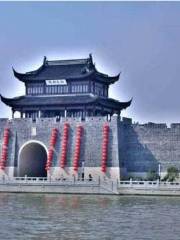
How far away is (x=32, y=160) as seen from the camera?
47.3 meters

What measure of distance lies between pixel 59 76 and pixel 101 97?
350 cm

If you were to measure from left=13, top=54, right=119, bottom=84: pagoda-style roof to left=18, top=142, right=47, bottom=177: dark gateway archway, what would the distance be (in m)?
5.29

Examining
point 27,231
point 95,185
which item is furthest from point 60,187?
point 27,231

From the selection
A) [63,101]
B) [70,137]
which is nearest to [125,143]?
[70,137]

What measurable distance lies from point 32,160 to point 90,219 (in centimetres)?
2464

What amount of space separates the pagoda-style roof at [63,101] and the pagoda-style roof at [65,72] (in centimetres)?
148

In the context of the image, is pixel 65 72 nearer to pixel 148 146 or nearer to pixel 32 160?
pixel 32 160

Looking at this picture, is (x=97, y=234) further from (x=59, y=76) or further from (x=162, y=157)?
(x=59, y=76)

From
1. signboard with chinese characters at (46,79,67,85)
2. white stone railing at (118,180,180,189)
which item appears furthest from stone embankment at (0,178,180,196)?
signboard with chinese characters at (46,79,67,85)

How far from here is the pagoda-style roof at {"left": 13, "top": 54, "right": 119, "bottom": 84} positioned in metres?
47.4

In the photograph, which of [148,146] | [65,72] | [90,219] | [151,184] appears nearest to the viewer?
[90,219]

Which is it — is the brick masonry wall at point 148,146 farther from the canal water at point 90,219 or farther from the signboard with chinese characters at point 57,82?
the canal water at point 90,219

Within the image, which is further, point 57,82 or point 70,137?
point 57,82

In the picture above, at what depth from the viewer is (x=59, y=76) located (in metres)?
47.8
